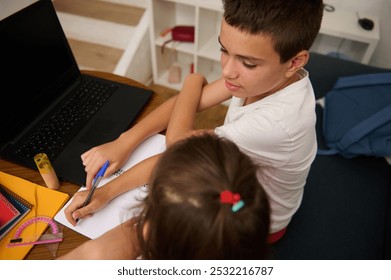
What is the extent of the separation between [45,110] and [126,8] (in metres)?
1.61

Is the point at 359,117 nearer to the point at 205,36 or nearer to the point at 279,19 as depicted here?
the point at 279,19

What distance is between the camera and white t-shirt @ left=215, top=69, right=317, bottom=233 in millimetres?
679

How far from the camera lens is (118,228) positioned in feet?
2.06

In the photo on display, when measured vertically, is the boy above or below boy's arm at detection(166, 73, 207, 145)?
above

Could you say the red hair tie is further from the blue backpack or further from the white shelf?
the white shelf

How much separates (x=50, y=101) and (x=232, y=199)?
0.72m

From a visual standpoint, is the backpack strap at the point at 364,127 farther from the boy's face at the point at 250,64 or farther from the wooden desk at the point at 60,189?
the wooden desk at the point at 60,189

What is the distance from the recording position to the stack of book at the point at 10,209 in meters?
0.64

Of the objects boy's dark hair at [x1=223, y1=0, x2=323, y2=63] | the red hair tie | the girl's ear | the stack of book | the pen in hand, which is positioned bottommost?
the stack of book

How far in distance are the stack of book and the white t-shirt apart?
1.58 feet

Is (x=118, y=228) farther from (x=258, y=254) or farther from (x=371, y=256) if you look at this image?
(x=371, y=256)

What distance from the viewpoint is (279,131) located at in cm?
67

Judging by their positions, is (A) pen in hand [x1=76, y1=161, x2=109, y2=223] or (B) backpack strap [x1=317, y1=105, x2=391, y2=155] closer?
(A) pen in hand [x1=76, y1=161, x2=109, y2=223]

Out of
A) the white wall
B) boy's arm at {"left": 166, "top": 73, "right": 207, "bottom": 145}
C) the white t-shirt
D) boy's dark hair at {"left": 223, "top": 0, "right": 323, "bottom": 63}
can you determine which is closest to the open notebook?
boy's arm at {"left": 166, "top": 73, "right": 207, "bottom": 145}
